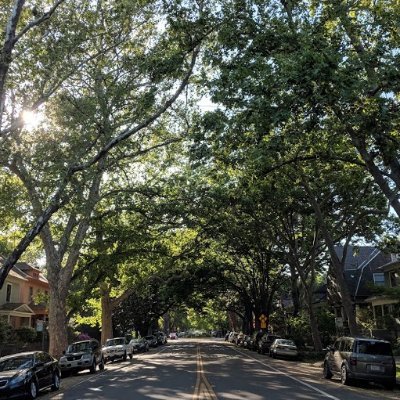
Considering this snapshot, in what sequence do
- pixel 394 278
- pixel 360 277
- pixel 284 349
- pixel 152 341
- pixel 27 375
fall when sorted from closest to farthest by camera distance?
pixel 27 375
pixel 284 349
pixel 394 278
pixel 360 277
pixel 152 341

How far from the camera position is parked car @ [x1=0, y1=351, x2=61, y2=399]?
14.8 m

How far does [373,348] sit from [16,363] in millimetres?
11239

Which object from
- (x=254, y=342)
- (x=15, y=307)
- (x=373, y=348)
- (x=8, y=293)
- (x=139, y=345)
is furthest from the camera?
(x=139, y=345)

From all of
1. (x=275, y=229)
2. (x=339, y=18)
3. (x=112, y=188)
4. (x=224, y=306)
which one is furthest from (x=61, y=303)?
(x=224, y=306)

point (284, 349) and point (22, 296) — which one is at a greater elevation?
point (22, 296)

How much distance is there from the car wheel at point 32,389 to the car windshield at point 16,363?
0.70 m

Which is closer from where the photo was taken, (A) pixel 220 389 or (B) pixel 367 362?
(A) pixel 220 389

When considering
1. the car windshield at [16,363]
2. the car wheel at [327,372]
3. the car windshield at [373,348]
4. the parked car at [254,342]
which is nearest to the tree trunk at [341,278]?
the car wheel at [327,372]

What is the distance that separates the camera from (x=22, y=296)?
48125 mm

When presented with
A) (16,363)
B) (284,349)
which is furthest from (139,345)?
(16,363)

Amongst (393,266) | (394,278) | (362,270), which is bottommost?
(394,278)

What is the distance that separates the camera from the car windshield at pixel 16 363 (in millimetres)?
16347

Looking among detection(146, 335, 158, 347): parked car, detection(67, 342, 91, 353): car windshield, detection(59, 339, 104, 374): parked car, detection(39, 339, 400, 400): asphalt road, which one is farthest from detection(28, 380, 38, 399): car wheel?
detection(146, 335, 158, 347): parked car

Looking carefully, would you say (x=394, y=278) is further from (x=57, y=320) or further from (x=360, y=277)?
(x=57, y=320)
